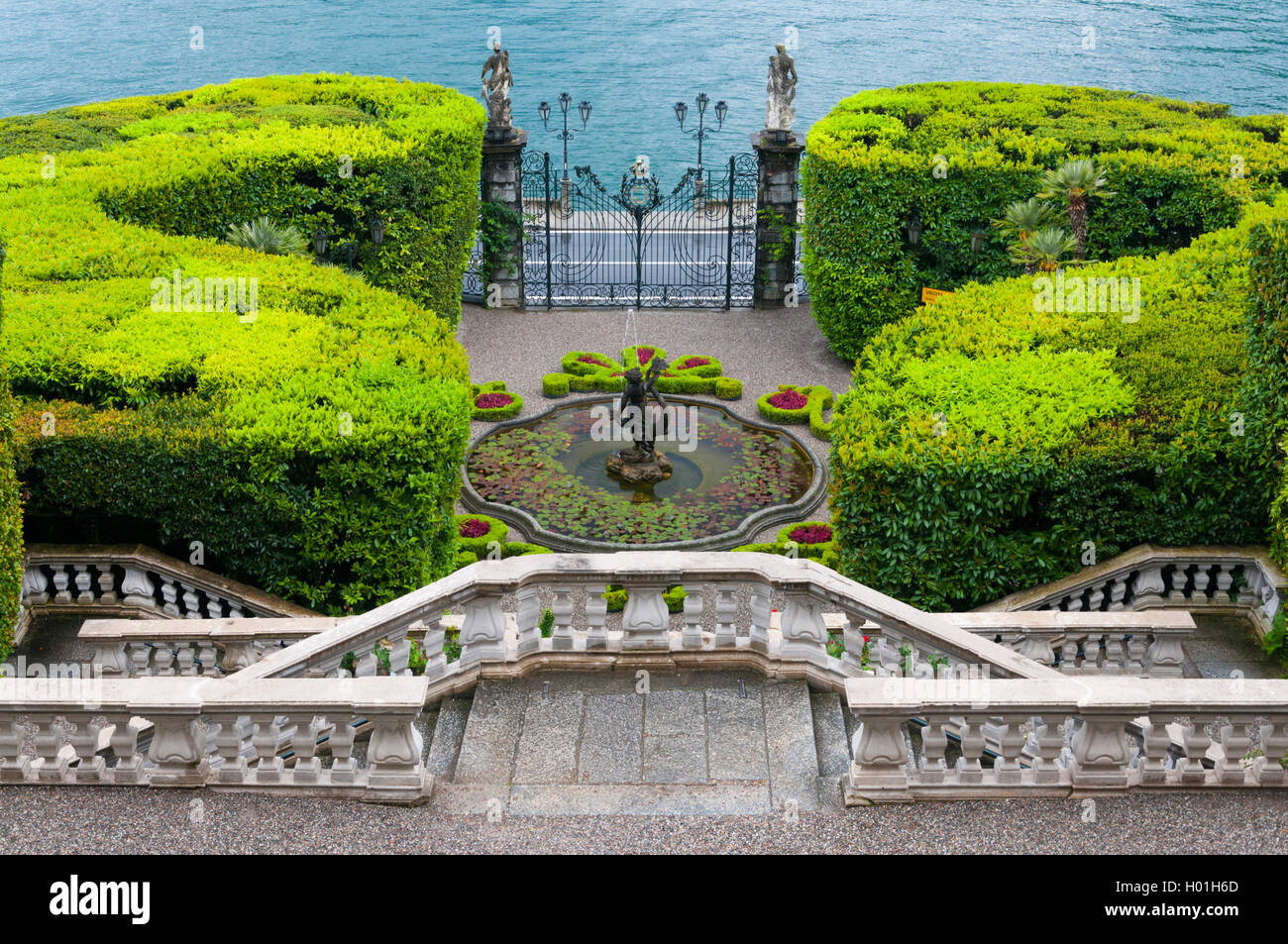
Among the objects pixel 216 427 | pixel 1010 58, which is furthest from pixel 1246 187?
pixel 1010 58

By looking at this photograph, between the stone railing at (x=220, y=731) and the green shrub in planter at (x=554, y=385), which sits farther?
the green shrub in planter at (x=554, y=385)

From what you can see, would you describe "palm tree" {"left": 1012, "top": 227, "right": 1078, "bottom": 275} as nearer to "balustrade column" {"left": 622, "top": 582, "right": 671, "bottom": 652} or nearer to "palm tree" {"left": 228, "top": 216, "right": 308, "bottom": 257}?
"palm tree" {"left": 228, "top": 216, "right": 308, "bottom": 257}

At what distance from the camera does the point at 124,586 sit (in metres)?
13.1

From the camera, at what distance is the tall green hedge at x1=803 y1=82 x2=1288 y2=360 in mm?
23578

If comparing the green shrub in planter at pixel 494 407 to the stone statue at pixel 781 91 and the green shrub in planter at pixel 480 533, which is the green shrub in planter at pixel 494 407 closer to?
the green shrub in planter at pixel 480 533

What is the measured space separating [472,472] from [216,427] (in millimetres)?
8361

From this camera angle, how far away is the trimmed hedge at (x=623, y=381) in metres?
24.7

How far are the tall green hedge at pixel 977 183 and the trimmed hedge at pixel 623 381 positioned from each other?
3.26m

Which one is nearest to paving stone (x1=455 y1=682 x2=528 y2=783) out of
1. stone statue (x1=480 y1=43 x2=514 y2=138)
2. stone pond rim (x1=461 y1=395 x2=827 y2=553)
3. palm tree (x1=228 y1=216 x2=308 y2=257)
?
stone pond rim (x1=461 y1=395 x2=827 y2=553)

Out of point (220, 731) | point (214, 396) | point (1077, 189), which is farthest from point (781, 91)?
point (220, 731)

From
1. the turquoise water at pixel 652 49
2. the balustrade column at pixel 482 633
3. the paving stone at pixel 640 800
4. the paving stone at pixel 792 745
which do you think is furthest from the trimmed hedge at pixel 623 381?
the turquoise water at pixel 652 49

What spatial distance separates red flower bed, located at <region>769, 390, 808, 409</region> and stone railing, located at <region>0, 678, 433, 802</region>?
15834 mm

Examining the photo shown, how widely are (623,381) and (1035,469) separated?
509 inches

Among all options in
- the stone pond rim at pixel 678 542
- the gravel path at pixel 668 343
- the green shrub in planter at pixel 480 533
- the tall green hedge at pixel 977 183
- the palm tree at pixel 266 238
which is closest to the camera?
the green shrub in planter at pixel 480 533
